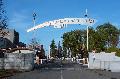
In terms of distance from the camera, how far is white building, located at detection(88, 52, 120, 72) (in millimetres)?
62656

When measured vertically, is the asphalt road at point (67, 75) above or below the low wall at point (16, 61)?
below

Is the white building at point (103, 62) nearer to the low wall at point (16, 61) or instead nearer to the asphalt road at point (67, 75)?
the asphalt road at point (67, 75)

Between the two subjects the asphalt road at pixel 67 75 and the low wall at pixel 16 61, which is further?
the low wall at pixel 16 61

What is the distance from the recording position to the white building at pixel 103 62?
62.7 metres

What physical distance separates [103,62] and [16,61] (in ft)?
52.9

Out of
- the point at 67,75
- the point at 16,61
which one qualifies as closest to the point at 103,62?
the point at 16,61

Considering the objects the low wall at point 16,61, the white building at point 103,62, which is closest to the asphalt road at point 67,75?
the low wall at point 16,61

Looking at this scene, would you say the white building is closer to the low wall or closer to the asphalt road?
the asphalt road

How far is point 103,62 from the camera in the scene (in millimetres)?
65438

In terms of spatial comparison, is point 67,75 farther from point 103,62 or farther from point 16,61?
point 103,62

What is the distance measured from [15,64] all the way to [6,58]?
1.91 m

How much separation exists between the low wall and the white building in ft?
42.8

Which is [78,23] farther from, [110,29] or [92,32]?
[110,29]

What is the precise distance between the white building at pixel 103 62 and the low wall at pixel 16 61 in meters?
13.1
